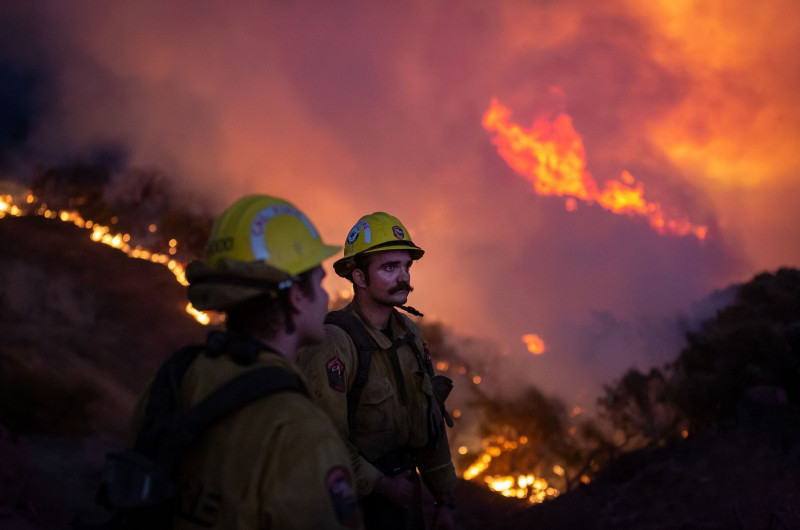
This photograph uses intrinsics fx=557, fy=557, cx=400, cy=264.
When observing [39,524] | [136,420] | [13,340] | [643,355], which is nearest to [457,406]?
[643,355]

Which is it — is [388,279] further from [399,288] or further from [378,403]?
[378,403]

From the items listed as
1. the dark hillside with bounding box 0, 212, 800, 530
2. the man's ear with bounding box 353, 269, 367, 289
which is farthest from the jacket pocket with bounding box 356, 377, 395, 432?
the dark hillside with bounding box 0, 212, 800, 530

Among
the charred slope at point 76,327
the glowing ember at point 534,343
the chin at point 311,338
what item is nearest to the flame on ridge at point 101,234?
the charred slope at point 76,327

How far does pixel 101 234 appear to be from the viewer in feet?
125

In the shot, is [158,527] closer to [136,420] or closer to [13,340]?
[136,420]

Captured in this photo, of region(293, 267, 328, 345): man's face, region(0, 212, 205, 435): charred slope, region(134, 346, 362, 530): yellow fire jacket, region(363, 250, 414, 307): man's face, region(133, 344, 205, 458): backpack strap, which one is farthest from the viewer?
region(0, 212, 205, 435): charred slope

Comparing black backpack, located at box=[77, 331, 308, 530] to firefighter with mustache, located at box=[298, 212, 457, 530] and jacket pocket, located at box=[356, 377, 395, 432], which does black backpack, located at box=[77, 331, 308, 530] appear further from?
jacket pocket, located at box=[356, 377, 395, 432]

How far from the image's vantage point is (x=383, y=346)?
3691 millimetres

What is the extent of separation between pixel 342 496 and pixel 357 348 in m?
1.97

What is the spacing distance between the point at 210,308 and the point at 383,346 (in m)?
1.87

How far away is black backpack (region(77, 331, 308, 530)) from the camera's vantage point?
1587mm

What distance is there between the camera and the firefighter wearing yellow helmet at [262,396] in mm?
1551

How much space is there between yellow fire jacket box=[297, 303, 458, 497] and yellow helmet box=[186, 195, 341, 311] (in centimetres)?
139

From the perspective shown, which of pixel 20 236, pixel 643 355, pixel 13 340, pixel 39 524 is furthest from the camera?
pixel 20 236
